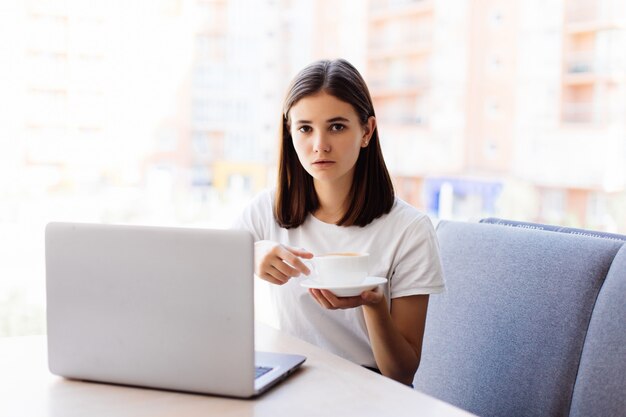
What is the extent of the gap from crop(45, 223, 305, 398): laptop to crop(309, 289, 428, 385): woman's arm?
0.28m

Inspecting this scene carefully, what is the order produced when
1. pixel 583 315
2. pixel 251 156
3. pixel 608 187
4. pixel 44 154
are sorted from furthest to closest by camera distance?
pixel 251 156, pixel 608 187, pixel 44 154, pixel 583 315

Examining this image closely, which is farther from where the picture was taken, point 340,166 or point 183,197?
point 183,197

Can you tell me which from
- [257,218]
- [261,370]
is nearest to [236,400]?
[261,370]

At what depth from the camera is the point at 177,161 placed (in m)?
8.42

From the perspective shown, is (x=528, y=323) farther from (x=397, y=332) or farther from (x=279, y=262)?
(x=279, y=262)

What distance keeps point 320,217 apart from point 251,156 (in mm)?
7227

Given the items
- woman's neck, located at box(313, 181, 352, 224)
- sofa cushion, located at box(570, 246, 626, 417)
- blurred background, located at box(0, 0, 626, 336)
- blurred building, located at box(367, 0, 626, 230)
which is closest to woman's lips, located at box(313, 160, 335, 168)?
woman's neck, located at box(313, 181, 352, 224)

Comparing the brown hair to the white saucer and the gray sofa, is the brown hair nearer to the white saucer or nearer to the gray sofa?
the gray sofa

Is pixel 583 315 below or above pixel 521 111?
below

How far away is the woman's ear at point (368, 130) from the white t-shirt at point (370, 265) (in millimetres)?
147

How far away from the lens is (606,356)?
4.14ft

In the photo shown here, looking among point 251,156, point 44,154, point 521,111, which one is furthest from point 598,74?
point 44,154

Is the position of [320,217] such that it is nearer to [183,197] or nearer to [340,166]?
[340,166]

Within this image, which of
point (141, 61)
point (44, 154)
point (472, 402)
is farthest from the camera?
point (141, 61)
